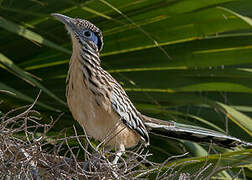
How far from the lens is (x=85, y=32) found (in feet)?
13.0

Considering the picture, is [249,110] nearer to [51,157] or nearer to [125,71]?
[125,71]

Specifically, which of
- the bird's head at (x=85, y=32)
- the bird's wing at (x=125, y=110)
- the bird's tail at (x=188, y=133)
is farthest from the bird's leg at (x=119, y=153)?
the bird's head at (x=85, y=32)

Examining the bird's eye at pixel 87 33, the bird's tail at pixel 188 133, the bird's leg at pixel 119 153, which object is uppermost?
the bird's eye at pixel 87 33

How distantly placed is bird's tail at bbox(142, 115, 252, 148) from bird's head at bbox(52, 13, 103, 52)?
681 mm

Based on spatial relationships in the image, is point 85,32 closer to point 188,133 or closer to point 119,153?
point 119,153

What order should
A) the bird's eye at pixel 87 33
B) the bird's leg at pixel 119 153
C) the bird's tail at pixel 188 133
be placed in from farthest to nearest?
the bird's tail at pixel 188 133
the bird's eye at pixel 87 33
the bird's leg at pixel 119 153

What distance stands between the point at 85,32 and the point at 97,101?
0.43 m

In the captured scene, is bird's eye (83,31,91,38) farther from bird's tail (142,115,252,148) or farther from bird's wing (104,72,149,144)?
bird's tail (142,115,252,148)

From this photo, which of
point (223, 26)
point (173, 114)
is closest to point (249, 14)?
point (223, 26)

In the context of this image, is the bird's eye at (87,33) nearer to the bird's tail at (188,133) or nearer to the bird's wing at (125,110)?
the bird's wing at (125,110)

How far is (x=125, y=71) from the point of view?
4.51 metres

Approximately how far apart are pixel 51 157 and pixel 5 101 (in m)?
1.30

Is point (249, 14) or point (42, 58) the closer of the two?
point (249, 14)

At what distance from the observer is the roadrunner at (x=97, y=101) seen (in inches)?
151
